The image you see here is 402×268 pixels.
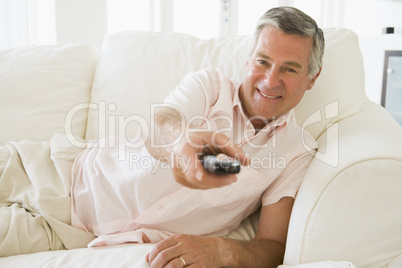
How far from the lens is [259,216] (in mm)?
1242

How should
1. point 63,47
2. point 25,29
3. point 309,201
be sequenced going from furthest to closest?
point 25,29 → point 63,47 → point 309,201

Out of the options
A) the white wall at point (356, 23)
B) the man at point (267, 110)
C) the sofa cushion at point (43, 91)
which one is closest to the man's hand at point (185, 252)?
the man at point (267, 110)

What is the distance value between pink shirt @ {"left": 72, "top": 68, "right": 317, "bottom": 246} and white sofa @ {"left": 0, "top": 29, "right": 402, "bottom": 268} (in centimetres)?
8

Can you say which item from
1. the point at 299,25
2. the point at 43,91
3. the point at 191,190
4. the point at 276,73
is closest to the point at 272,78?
the point at 276,73

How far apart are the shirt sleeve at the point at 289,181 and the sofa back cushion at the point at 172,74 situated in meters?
0.16

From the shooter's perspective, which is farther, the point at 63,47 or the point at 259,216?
the point at 63,47

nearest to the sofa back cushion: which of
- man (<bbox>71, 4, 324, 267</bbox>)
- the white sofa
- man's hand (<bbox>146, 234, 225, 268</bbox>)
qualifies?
the white sofa

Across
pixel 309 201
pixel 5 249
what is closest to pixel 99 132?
pixel 5 249

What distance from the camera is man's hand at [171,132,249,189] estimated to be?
0.72m

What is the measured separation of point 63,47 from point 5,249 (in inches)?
38.5

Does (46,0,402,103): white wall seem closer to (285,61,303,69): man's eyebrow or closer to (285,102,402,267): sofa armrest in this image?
(285,61,303,69): man's eyebrow

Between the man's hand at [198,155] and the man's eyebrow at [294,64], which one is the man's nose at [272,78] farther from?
the man's hand at [198,155]

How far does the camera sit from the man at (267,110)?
1004 millimetres

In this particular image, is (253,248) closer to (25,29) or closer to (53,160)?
(53,160)
